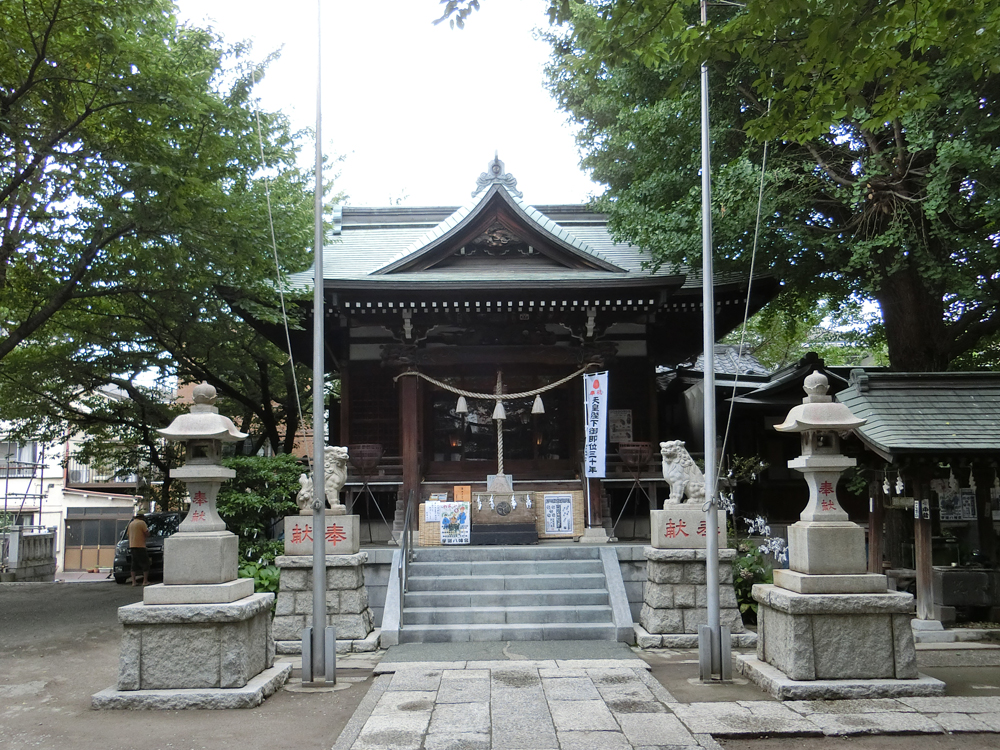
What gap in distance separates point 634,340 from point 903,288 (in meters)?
4.94

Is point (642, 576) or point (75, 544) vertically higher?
point (642, 576)

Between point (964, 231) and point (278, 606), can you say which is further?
point (964, 231)

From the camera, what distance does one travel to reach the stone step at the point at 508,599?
10609mm

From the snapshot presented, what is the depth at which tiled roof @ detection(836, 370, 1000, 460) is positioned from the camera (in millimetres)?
9938

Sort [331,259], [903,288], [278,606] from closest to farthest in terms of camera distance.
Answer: [278,606]
[903,288]
[331,259]

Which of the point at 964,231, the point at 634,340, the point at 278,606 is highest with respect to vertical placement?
the point at 964,231

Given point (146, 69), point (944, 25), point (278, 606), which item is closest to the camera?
point (944, 25)

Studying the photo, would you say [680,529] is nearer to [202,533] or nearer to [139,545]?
[202,533]

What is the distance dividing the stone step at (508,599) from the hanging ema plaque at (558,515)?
266cm

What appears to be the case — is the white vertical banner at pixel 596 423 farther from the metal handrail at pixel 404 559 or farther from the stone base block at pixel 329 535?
the stone base block at pixel 329 535

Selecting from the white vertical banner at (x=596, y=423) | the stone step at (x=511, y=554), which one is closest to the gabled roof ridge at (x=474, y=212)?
the white vertical banner at (x=596, y=423)

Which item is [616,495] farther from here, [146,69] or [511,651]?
[146,69]

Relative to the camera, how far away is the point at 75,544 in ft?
105

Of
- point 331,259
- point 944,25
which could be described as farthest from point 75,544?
point 944,25
